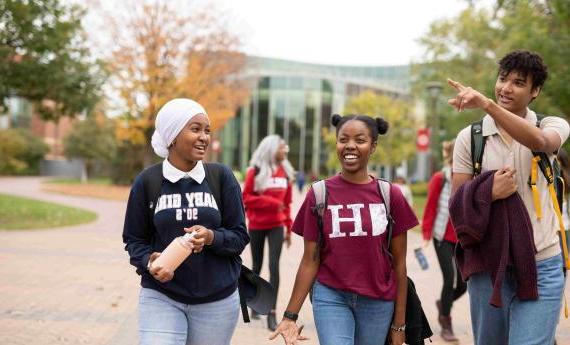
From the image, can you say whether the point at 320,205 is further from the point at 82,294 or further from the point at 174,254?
the point at 82,294

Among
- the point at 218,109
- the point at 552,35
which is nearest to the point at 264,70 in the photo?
the point at 218,109

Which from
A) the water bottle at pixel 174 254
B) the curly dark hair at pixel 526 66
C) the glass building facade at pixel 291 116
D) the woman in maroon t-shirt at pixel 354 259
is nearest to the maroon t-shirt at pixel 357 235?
the woman in maroon t-shirt at pixel 354 259

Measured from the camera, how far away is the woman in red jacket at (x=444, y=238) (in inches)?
252

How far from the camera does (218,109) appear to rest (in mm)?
36594

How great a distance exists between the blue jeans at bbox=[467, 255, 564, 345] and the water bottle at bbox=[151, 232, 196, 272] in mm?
1427

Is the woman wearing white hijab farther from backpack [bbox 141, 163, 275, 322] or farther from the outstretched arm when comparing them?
the outstretched arm

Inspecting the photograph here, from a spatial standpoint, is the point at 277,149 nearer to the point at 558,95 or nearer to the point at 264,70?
the point at 558,95

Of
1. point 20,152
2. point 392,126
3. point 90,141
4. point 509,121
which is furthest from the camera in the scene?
point 20,152

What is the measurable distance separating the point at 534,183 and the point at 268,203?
3921 mm

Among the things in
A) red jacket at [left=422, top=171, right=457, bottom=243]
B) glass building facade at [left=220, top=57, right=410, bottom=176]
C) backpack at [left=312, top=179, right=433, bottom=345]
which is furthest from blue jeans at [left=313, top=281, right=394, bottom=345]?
glass building facade at [left=220, top=57, right=410, bottom=176]

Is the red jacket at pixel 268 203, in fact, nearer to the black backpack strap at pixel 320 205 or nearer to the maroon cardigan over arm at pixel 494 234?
the black backpack strap at pixel 320 205

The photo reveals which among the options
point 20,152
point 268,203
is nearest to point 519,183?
point 268,203

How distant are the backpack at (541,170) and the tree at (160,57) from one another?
29.7 metres

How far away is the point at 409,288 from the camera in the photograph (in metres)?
3.51
